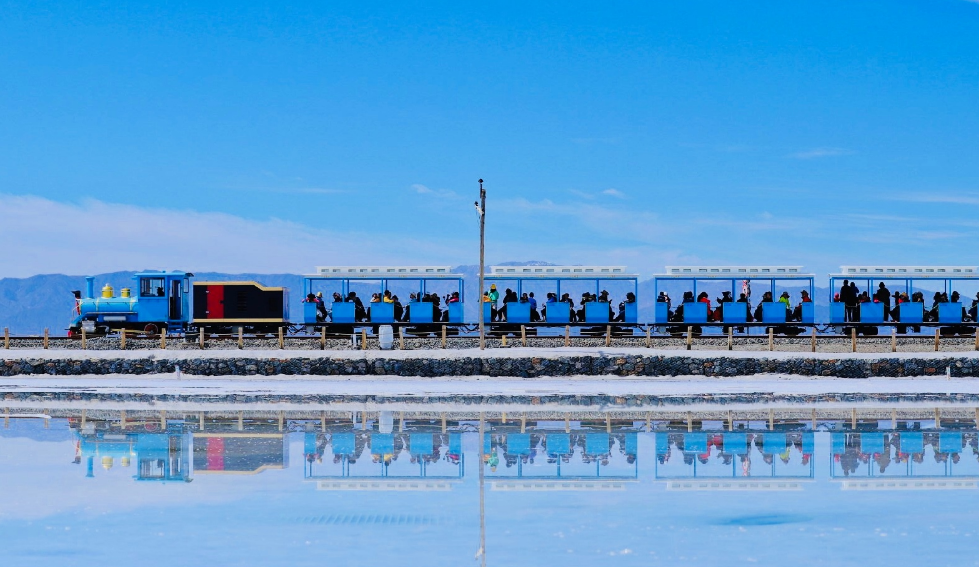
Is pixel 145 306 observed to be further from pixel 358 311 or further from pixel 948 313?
pixel 948 313

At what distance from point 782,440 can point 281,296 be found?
2910 cm

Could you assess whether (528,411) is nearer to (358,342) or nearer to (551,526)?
(551,526)

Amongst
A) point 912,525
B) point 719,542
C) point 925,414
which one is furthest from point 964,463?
point 925,414

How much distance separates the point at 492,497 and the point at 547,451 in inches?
142

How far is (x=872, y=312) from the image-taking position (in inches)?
1617

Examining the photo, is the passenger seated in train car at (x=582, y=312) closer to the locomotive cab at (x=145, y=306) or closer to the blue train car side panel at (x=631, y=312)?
the blue train car side panel at (x=631, y=312)

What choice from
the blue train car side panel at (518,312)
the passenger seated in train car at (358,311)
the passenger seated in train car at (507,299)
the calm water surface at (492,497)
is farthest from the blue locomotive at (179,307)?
the calm water surface at (492,497)

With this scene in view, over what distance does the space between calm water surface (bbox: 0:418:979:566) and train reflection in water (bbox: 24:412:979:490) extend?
0.18ft

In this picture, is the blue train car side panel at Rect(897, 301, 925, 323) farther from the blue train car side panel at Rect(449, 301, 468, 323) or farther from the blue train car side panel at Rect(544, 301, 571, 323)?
the blue train car side panel at Rect(449, 301, 468, 323)

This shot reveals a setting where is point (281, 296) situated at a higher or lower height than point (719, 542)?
higher

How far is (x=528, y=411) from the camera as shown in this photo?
21047mm

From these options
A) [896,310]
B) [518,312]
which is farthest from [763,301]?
[518,312]

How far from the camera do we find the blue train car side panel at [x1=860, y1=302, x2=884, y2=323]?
1615 inches

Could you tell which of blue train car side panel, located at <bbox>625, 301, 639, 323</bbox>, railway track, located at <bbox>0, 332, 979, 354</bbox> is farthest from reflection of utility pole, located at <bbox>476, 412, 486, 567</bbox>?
blue train car side panel, located at <bbox>625, 301, 639, 323</bbox>
